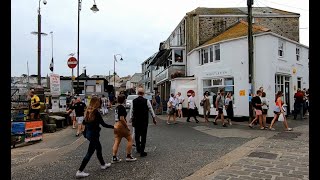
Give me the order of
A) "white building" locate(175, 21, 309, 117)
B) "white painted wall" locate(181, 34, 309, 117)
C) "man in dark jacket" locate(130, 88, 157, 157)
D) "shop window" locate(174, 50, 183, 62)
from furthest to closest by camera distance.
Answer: "shop window" locate(174, 50, 183, 62)
"white building" locate(175, 21, 309, 117)
"white painted wall" locate(181, 34, 309, 117)
"man in dark jacket" locate(130, 88, 157, 157)

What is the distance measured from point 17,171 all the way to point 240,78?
625 inches

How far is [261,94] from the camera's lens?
15328 mm

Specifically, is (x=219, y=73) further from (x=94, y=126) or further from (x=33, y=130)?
(x=94, y=126)

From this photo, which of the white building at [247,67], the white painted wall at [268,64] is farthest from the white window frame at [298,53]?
the white painted wall at [268,64]

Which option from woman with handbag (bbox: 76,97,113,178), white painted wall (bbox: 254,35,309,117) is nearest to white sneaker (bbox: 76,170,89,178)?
woman with handbag (bbox: 76,97,113,178)

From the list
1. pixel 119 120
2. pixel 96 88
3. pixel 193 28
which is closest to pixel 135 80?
pixel 96 88

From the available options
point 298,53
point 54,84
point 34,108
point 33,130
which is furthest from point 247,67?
point 33,130

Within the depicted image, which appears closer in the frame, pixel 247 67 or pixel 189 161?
pixel 189 161

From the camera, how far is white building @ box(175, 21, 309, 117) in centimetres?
1998

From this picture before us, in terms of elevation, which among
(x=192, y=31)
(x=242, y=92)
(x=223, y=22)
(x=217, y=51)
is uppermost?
(x=223, y=22)

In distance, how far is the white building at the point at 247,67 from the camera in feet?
65.6

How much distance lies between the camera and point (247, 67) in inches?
802

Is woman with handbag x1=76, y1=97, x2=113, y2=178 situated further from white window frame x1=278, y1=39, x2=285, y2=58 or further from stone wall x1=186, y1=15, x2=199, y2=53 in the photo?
stone wall x1=186, y1=15, x2=199, y2=53
